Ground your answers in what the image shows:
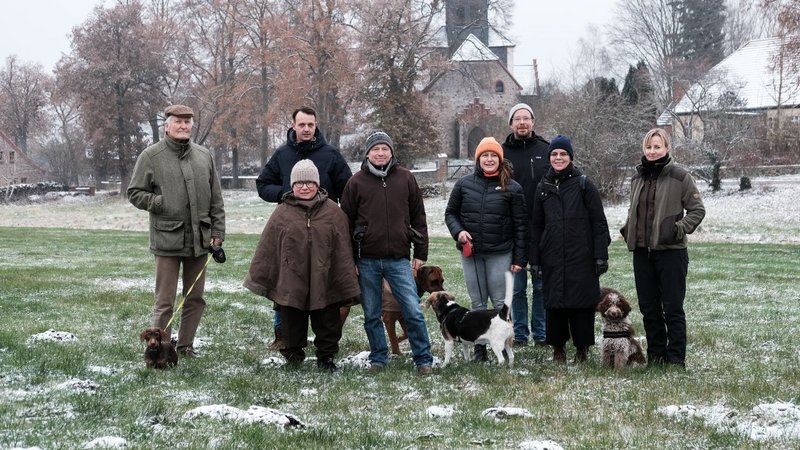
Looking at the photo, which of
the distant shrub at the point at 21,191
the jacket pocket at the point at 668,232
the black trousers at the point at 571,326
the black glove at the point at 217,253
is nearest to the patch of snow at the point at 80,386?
the black glove at the point at 217,253

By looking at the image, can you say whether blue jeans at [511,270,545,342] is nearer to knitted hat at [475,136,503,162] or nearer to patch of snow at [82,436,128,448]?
knitted hat at [475,136,503,162]

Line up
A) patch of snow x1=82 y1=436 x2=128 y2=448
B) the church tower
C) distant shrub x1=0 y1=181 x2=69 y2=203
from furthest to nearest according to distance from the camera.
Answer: the church tower, distant shrub x1=0 y1=181 x2=69 y2=203, patch of snow x1=82 y1=436 x2=128 y2=448

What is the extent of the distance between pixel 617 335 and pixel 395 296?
202 cm

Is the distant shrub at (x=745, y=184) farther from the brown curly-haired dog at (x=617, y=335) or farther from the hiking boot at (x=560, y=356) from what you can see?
the brown curly-haired dog at (x=617, y=335)

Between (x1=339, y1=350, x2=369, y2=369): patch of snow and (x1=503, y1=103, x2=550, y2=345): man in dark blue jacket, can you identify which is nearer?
(x1=339, y1=350, x2=369, y2=369): patch of snow

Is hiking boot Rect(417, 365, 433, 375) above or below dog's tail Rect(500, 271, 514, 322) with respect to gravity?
below

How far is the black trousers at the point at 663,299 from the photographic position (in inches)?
282

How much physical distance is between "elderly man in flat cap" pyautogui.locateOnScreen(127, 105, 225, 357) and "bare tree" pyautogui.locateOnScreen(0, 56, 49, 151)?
77293 mm

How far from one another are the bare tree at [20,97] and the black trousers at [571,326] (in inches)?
3109

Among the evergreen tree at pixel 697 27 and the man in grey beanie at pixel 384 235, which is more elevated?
the evergreen tree at pixel 697 27

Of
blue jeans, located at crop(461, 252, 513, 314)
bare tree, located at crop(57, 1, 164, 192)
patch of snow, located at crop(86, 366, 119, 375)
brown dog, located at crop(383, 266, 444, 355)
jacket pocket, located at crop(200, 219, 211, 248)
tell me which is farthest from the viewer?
bare tree, located at crop(57, 1, 164, 192)

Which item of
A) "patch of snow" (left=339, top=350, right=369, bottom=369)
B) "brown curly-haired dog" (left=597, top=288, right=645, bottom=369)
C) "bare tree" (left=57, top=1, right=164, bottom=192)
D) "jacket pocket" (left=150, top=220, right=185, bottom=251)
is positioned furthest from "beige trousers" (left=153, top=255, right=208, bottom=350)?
"bare tree" (left=57, top=1, right=164, bottom=192)

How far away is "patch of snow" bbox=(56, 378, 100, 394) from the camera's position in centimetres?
618

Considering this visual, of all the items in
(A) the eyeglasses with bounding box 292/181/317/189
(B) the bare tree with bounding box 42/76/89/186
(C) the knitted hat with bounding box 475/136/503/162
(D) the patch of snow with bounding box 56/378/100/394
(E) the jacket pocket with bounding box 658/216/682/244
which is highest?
(B) the bare tree with bounding box 42/76/89/186
